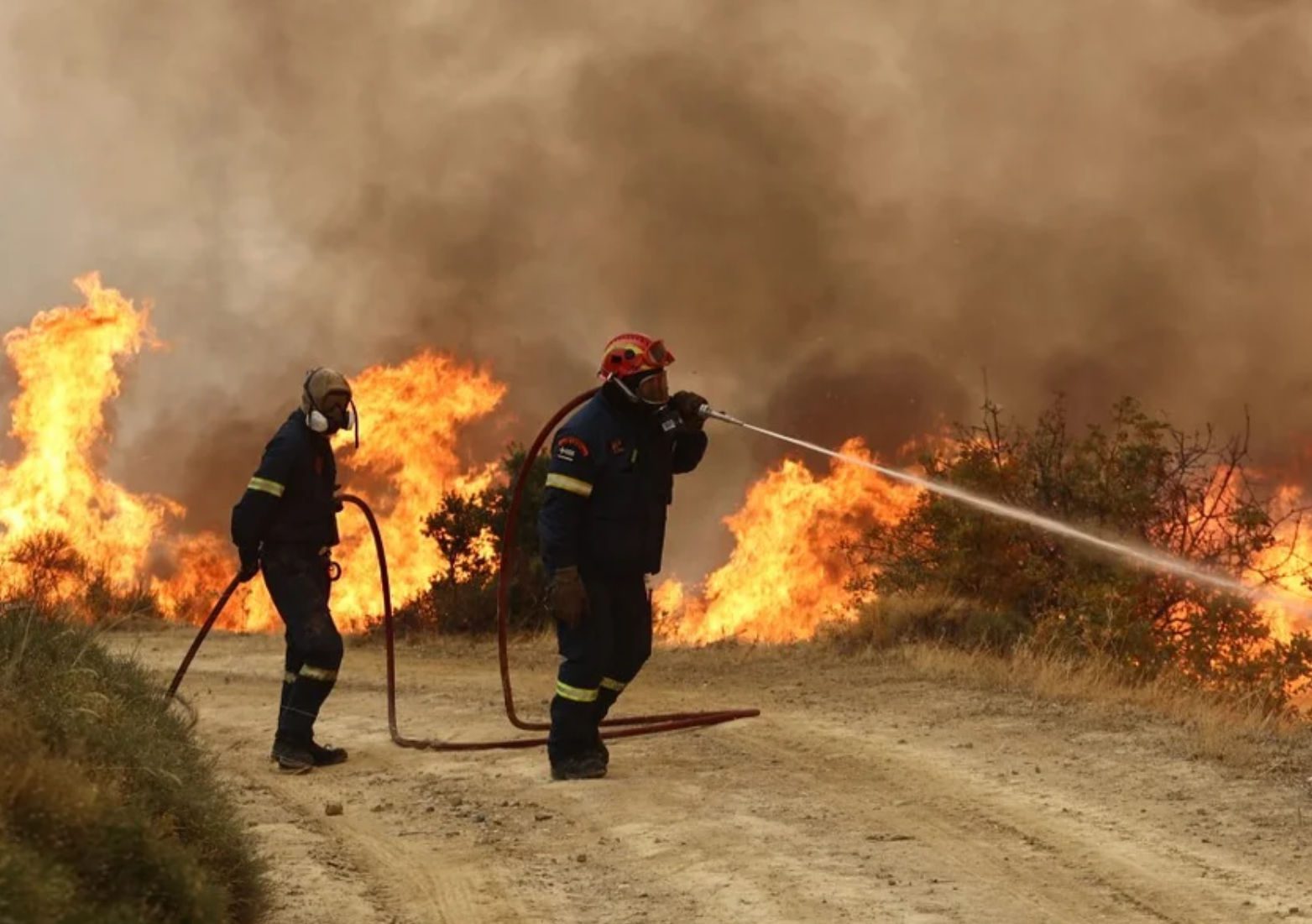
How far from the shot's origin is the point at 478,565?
20.1 meters

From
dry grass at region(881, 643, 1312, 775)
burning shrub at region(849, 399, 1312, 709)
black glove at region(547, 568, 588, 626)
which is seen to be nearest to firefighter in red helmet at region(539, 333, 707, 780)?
black glove at region(547, 568, 588, 626)

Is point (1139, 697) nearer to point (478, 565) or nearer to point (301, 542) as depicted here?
point (301, 542)

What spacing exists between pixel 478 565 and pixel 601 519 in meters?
11.2

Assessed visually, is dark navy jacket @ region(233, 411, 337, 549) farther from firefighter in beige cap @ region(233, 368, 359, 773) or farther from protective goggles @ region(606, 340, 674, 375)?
protective goggles @ region(606, 340, 674, 375)

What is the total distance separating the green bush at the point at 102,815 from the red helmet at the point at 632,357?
2.90 m

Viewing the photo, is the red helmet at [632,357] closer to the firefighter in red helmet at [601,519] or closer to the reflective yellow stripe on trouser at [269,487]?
the firefighter in red helmet at [601,519]

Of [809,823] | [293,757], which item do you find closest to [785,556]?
[293,757]

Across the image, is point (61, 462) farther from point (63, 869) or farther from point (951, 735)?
point (63, 869)

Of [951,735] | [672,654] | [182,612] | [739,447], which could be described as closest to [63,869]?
[951,735]

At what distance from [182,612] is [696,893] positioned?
62.6 feet

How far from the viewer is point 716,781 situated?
8641 mm

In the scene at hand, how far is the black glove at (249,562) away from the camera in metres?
10.0

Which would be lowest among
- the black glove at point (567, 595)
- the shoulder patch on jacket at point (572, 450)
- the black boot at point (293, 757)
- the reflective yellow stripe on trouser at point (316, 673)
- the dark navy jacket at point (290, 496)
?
the black boot at point (293, 757)

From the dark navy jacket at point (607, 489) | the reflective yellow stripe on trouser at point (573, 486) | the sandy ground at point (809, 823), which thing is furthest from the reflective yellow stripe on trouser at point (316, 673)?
the reflective yellow stripe on trouser at point (573, 486)
